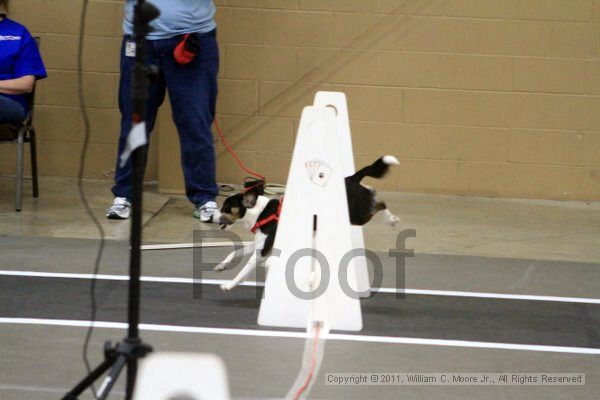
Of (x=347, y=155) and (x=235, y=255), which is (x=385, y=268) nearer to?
(x=347, y=155)

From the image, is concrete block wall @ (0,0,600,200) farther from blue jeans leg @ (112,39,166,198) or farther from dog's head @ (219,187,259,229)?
dog's head @ (219,187,259,229)

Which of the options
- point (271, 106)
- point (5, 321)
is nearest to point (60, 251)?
point (5, 321)

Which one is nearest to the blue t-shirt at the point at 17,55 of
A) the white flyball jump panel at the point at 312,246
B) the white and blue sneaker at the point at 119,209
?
the white and blue sneaker at the point at 119,209

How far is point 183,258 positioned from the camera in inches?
220

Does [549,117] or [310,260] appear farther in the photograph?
[549,117]

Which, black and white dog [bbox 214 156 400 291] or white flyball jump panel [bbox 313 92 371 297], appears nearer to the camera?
black and white dog [bbox 214 156 400 291]

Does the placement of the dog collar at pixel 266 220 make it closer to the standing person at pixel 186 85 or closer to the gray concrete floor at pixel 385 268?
the gray concrete floor at pixel 385 268

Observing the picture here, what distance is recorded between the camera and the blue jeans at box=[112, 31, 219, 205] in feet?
20.7

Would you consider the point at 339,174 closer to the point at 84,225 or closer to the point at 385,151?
the point at 84,225

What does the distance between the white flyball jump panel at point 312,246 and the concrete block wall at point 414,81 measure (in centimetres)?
335

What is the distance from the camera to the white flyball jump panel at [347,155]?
4.84 m

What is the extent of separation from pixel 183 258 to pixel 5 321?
148cm

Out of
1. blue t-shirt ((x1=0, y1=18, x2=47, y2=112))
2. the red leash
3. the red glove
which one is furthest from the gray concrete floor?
the red glove

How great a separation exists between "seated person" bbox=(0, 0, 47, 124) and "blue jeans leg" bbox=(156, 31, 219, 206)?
3.24ft
